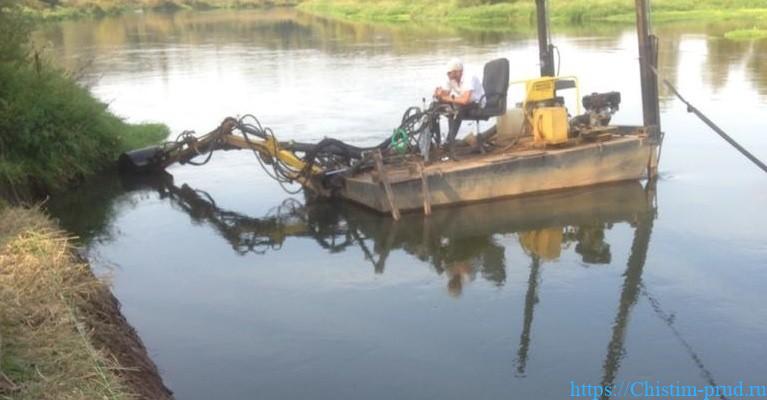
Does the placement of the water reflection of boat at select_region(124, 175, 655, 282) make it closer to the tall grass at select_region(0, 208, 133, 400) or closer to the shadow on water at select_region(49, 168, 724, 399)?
the shadow on water at select_region(49, 168, 724, 399)

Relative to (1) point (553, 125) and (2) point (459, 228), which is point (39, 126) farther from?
(1) point (553, 125)

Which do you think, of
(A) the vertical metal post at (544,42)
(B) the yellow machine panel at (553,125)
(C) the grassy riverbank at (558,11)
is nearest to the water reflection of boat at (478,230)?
(B) the yellow machine panel at (553,125)

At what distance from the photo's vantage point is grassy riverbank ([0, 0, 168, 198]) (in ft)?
39.5

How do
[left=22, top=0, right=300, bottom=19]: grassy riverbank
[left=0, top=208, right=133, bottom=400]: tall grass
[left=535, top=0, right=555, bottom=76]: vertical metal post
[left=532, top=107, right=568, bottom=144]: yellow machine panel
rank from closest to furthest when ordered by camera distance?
1. [left=0, top=208, right=133, bottom=400]: tall grass
2. [left=532, top=107, right=568, bottom=144]: yellow machine panel
3. [left=535, top=0, right=555, bottom=76]: vertical metal post
4. [left=22, top=0, right=300, bottom=19]: grassy riverbank

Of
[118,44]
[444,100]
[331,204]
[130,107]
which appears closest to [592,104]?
[444,100]

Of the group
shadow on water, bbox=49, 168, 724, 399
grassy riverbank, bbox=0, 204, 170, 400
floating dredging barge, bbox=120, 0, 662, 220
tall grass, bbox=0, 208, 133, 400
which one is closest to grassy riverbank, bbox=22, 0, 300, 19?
shadow on water, bbox=49, 168, 724, 399

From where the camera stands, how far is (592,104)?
12180mm

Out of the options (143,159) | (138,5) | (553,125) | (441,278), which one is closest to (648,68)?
(553,125)

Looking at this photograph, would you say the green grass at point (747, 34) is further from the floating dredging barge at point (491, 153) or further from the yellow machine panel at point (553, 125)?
the yellow machine panel at point (553, 125)

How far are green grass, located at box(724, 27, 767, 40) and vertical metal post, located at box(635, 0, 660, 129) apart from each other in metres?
22.1

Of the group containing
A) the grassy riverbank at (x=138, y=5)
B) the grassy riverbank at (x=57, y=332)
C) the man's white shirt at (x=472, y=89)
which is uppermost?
the grassy riverbank at (x=138, y=5)

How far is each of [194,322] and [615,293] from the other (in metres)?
3.96

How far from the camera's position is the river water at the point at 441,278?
6973mm

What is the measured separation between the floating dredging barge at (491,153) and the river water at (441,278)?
276mm
